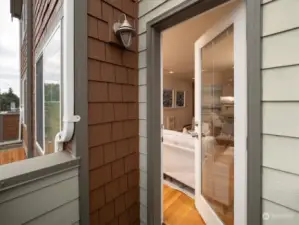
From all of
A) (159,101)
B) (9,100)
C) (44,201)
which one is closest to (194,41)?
(159,101)

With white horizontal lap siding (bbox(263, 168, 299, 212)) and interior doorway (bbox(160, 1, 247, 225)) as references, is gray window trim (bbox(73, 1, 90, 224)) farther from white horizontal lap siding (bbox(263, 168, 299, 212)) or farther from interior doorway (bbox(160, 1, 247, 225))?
white horizontal lap siding (bbox(263, 168, 299, 212))

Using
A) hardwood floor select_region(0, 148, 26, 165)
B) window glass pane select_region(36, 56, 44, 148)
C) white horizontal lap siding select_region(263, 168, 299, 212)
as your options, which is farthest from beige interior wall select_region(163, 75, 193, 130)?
white horizontal lap siding select_region(263, 168, 299, 212)

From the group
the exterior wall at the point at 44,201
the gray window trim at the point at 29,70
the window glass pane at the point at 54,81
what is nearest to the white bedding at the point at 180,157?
the window glass pane at the point at 54,81

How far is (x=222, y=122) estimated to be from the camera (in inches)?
70.2

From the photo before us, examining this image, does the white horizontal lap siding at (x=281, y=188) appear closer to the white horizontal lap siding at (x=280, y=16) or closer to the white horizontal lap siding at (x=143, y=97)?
the white horizontal lap siding at (x=280, y=16)

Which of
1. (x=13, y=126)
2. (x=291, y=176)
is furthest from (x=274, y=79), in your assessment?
(x=13, y=126)

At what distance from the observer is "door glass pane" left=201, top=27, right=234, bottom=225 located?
1.62 m

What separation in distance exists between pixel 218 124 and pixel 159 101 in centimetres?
65

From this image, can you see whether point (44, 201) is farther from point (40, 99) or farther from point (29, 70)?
point (29, 70)

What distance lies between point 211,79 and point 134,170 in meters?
1.21

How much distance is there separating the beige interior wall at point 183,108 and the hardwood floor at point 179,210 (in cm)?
464

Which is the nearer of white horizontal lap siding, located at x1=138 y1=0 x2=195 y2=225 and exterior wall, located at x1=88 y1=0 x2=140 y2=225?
exterior wall, located at x1=88 y1=0 x2=140 y2=225

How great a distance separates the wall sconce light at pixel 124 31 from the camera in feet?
4.79

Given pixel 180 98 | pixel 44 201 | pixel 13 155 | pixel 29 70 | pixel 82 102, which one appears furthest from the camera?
→ pixel 180 98
